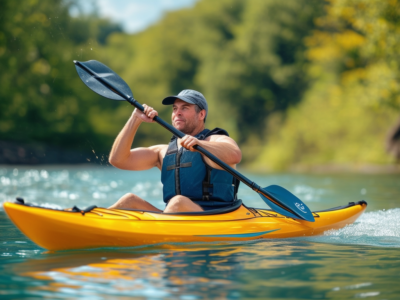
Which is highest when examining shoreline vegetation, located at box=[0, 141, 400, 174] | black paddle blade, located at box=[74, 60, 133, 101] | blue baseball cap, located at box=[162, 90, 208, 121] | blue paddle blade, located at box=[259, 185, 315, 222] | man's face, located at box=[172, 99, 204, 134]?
shoreline vegetation, located at box=[0, 141, 400, 174]

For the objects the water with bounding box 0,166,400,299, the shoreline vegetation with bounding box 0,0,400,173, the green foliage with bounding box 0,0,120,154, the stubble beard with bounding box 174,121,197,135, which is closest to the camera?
the water with bounding box 0,166,400,299

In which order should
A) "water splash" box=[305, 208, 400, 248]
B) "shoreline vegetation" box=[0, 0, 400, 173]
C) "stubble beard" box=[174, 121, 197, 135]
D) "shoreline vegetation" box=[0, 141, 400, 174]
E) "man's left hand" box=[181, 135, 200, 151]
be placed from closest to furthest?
"man's left hand" box=[181, 135, 200, 151] < "stubble beard" box=[174, 121, 197, 135] < "water splash" box=[305, 208, 400, 248] < "shoreline vegetation" box=[0, 141, 400, 174] < "shoreline vegetation" box=[0, 0, 400, 173]

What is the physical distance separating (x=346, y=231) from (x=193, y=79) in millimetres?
27696

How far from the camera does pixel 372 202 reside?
25.1ft

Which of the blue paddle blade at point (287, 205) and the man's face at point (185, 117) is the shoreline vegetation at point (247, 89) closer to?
the blue paddle blade at point (287, 205)

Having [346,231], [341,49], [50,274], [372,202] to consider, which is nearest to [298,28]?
[341,49]

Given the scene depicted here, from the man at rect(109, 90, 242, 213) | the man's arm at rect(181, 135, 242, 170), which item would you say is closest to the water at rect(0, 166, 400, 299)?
the man at rect(109, 90, 242, 213)

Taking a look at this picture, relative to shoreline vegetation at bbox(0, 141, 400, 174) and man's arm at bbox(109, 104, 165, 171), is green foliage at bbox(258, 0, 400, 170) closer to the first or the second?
shoreline vegetation at bbox(0, 141, 400, 174)

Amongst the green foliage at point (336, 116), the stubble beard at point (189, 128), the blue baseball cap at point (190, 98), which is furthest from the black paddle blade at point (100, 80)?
the green foliage at point (336, 116)

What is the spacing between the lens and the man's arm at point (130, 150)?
3.88 m

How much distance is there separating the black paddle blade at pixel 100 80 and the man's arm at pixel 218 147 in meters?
0.81

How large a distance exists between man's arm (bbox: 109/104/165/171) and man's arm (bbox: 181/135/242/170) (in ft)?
1.21

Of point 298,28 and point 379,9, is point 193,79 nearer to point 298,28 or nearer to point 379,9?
point 298,28

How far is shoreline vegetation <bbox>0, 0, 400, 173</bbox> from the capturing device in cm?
2058
